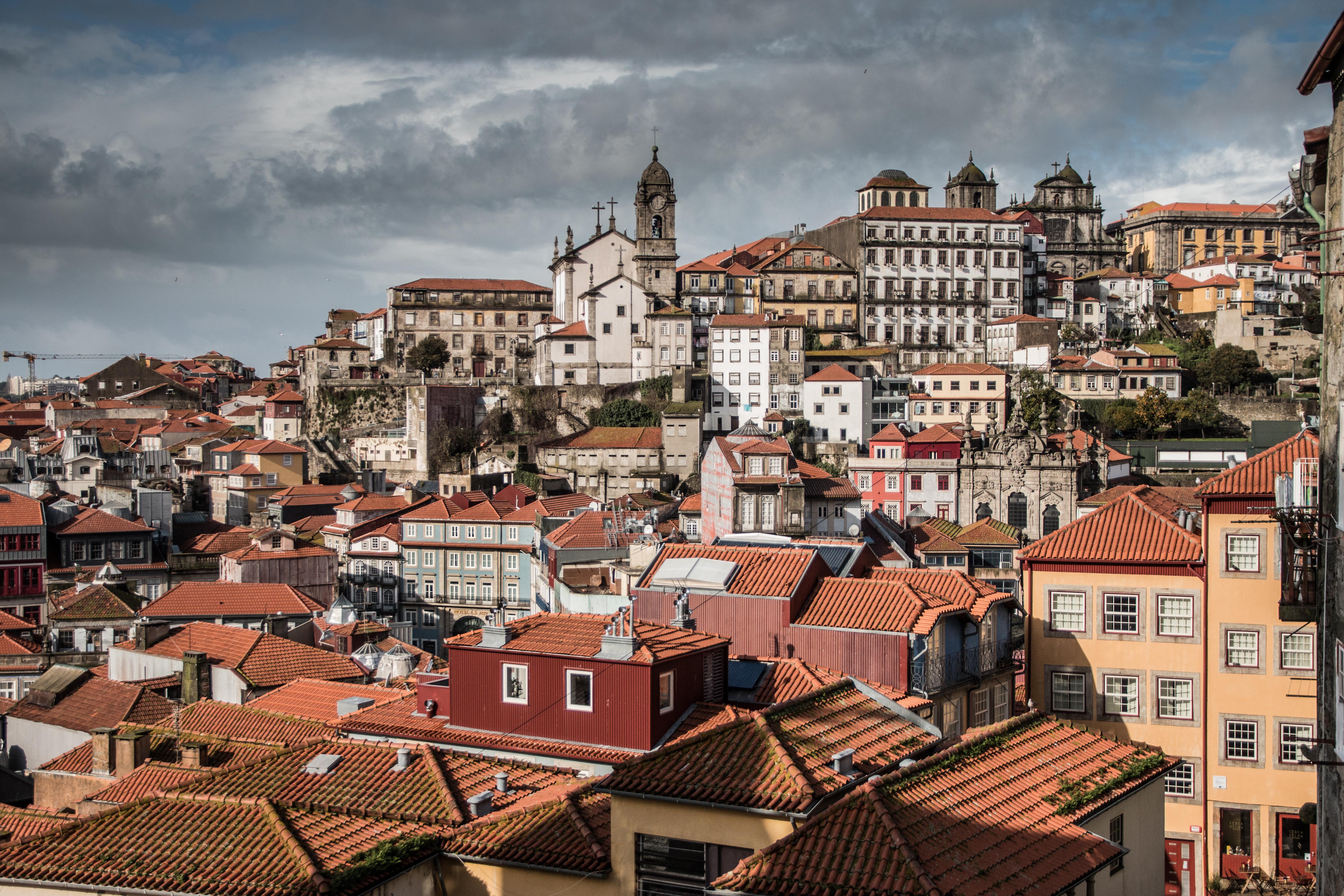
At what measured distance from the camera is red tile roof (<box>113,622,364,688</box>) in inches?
1098

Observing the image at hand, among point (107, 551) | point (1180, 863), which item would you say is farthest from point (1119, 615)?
point (107, 551)

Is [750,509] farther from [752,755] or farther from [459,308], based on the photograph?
[459,308]

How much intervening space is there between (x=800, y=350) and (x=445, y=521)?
106 ft

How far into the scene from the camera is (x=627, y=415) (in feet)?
275

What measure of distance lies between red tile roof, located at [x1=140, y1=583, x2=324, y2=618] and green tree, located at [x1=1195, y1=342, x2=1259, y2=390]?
63.9 meters

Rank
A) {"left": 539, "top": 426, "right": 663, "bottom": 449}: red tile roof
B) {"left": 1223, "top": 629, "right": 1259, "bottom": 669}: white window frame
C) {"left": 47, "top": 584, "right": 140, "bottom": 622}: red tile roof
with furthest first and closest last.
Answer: {"left": 539, "top": 426, "right": 663, "bottom": 449}: red tile roof, {"left": 47, "top": 584, "right": 140, "bottom": 622}: red tile roof, {"left": 1223, "top": 629, "right": 1259, "bottom": 669}: white window frame

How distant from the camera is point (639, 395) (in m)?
86.2

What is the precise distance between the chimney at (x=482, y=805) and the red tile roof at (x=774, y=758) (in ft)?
7.33

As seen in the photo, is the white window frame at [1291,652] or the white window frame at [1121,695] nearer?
the white window frame at [1291,652]

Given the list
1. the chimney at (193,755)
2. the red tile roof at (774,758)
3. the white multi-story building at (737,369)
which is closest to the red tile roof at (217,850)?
the red tile roof at (774,758)

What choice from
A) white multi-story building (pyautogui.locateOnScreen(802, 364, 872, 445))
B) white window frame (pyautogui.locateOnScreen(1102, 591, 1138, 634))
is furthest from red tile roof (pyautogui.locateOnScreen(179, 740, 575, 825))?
white multi-story building (pyautogui.locateOnScreen(802, 364, 872, 445))

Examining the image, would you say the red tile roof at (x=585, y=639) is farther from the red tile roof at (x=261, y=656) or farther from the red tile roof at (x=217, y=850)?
the red tile roof at (x=261, y=656)

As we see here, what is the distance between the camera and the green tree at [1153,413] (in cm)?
7750

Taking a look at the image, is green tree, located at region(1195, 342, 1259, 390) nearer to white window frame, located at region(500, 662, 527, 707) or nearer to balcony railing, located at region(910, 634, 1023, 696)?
balcony railing, located at region(910, 634, 1023, 696)
